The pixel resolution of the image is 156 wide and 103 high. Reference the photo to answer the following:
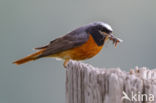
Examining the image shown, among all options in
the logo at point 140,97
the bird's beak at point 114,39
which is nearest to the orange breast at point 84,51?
the bird's beak at point 114,39

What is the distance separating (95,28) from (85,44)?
0.82ft

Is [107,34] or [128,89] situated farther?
[107,34]

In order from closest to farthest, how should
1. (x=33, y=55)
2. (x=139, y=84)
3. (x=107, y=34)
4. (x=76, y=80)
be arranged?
(x=139, y=84) < (x=76, y=80) < (x=107, y=34) < (x=33, y=55)

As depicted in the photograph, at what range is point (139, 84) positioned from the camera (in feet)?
6.53

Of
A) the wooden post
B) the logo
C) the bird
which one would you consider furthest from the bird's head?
the logo

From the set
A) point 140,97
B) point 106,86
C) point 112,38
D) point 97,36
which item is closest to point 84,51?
point 97,36

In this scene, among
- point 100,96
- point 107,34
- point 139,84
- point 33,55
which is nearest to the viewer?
point 139,84

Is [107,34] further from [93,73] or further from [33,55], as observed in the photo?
[93,73]

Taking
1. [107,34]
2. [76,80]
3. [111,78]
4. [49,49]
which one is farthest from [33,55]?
[111,78]

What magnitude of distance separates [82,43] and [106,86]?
2.25 metres

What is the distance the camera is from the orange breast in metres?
4.25

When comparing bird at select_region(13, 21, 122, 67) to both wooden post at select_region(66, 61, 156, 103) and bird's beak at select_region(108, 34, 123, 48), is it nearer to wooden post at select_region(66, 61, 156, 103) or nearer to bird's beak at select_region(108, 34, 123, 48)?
bird's beak at select_region(108, 34, 123, 48)

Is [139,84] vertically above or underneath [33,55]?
underneath

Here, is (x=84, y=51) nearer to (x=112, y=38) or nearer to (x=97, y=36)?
(x=97, y=36)
